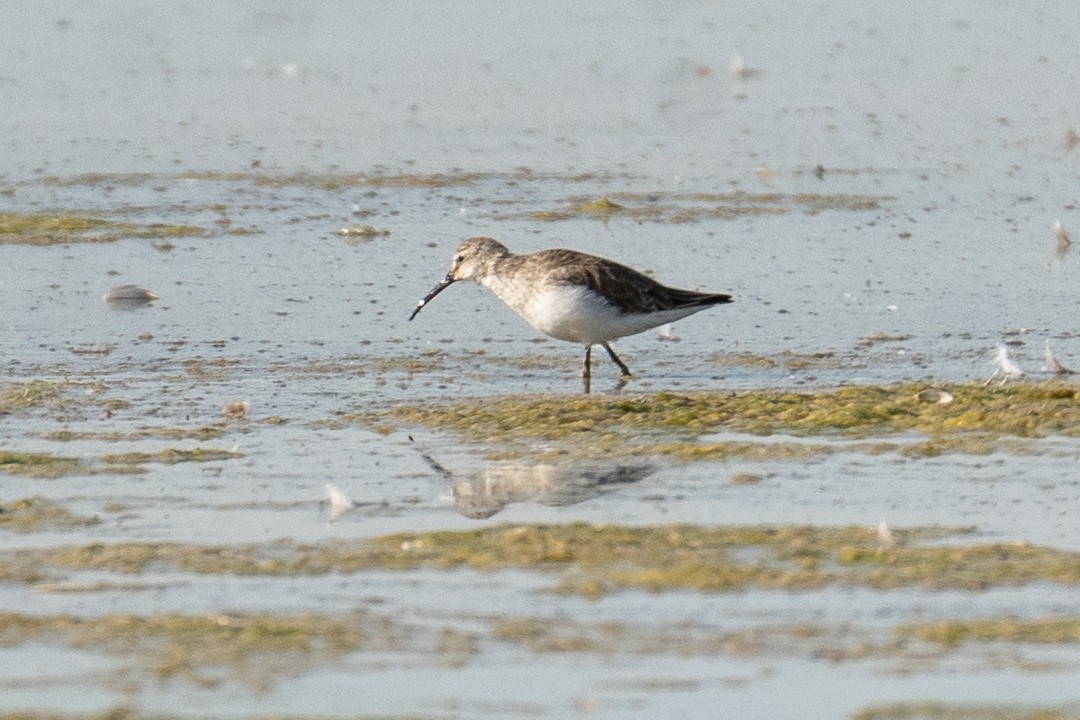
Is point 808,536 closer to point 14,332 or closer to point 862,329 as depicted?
point 862,329

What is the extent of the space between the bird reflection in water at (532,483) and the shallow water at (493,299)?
0.03 m

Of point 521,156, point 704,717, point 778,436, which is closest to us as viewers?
point 704,717

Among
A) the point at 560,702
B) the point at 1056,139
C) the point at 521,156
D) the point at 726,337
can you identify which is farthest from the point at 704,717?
the point at 1056,139

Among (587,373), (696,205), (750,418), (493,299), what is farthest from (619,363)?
(696,205)

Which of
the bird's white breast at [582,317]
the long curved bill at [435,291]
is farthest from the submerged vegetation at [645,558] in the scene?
the long curved bill at [435,291]

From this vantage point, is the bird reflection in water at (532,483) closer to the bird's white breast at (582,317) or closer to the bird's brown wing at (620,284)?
the bird's white breast at (582,317)

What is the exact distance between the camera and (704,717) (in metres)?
5.58

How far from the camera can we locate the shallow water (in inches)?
241

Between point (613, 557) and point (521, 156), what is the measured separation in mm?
10263

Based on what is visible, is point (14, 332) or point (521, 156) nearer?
point (14, 332)

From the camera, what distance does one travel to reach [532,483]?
8.39 m

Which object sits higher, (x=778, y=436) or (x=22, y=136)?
(x=22, y=136)

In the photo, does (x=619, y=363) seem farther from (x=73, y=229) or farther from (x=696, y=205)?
(x=73, y=229)

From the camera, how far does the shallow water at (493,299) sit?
6125mm
